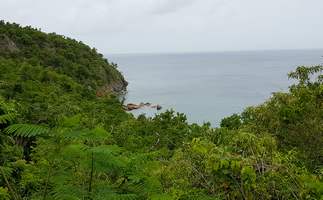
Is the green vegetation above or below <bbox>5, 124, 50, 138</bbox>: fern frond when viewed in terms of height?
below

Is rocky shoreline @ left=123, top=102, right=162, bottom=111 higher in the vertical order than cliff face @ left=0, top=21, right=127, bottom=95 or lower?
lower

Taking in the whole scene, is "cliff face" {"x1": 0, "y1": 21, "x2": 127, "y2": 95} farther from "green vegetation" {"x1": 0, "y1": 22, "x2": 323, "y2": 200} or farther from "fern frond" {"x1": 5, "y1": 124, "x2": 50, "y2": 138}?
"fern frond" {"x1": 5, "y1": 124, "x2": 50, "y2": 138}

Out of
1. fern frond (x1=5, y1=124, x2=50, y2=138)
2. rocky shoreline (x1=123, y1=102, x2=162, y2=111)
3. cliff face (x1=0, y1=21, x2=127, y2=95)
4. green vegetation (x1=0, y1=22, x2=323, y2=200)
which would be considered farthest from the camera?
rocky shoreline (x1=123, y1=102, x2=162, y2=111)

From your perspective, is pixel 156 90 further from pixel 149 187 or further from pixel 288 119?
pixel 149 187

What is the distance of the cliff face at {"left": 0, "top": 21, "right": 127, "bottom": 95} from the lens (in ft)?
167

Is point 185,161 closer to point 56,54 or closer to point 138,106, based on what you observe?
point 56,54

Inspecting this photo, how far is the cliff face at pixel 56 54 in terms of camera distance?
50969 millimetres

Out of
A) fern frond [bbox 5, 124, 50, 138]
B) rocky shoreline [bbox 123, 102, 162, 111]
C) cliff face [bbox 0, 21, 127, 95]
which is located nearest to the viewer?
fern frond [bbox 5, 124, 50, 138]

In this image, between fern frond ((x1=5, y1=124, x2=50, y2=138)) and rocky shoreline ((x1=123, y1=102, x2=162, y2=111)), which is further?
rocky shoreline ((x1=123, y1=102, x2=162, y2=111))

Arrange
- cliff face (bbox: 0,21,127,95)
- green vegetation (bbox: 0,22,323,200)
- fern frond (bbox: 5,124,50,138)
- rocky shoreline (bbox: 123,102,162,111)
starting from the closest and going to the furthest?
fern frond (bbox: 5,124,50,138) < green vegetation (bbox: 0,22,323,200) < cliff face (bbox: 0,21,127,95) < rocky shoreline (bbox: 123,102,162,111)

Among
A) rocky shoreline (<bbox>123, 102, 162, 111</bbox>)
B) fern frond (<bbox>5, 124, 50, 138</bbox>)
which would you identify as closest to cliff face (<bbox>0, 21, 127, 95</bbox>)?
rocky shoreline (<bbox>123, 102, 162, 111</bbox>)

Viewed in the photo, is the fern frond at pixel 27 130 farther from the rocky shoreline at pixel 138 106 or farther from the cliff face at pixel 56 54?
the rocky shoreline at pixel 138 106

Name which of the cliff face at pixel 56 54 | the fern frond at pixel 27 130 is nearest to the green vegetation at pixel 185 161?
the fern frond at pixel 27 130

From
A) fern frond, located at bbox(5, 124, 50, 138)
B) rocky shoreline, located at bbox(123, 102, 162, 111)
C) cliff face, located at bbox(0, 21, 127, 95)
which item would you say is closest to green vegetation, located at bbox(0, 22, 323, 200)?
fern frond, located at bbox(5, 124, 50, 138)
